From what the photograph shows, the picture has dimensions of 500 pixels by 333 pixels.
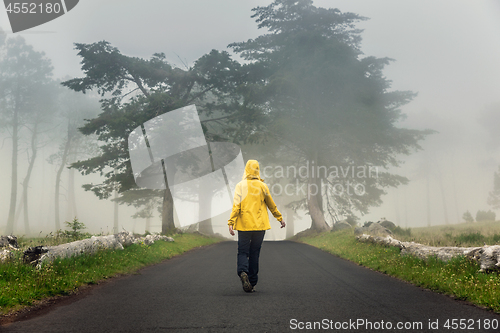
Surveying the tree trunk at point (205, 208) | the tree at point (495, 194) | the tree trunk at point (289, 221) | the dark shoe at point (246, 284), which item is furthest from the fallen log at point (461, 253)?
the tree at point (495, 194)

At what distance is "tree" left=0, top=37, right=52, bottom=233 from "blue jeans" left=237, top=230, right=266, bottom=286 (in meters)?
40.8

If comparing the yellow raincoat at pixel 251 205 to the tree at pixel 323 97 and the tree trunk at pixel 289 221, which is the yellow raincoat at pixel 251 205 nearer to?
the tree at pixel 323 97

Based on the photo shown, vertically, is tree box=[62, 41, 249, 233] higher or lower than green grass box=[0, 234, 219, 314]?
higher

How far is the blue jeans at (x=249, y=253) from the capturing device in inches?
268

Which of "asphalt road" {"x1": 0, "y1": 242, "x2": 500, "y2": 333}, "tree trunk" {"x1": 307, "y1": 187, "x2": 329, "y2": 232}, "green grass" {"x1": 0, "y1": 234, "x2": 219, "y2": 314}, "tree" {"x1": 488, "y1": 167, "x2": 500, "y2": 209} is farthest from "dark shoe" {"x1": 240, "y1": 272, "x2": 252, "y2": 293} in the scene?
"tree" {"x1": 488, "y1": 167, "x2": 500, "y2": 209}

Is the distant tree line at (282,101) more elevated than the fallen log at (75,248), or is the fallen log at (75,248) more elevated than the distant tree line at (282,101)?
the distant tree line at (282,101)

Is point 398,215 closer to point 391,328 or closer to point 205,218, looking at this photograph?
point 205,218

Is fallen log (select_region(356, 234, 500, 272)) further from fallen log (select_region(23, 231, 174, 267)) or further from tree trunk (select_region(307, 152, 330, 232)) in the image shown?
tree trunk (select_region(307, 152, 330, 232))

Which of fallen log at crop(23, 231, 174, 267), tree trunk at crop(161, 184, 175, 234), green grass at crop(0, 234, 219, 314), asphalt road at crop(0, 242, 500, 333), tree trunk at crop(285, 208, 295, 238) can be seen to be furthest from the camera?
tree trunk at crop(285, 208, 295, 238)

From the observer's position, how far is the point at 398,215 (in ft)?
235

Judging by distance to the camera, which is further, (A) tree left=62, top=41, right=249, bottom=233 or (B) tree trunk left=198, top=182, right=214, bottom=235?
(B) tree trunk left=198, top=182, right=214, bottom=235

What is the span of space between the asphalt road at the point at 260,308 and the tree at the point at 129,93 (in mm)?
15302

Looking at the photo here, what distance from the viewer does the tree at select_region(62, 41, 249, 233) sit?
2195 centimetres

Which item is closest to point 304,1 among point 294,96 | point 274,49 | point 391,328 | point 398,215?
point 274,49
